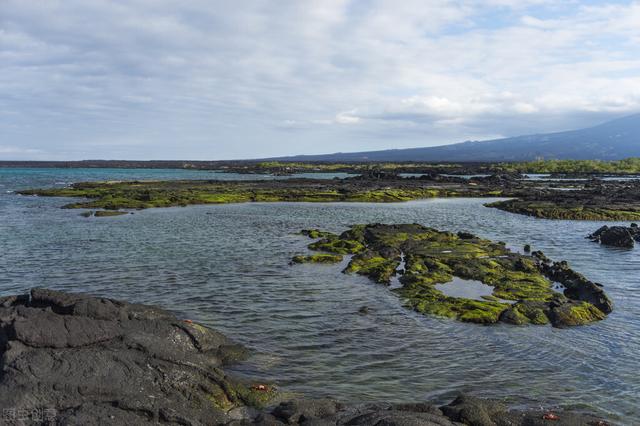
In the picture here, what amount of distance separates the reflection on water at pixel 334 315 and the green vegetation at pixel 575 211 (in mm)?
13486

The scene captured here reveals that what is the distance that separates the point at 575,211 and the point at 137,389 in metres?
65.6

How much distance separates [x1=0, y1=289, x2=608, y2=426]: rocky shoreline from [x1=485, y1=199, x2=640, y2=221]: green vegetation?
57.4 m

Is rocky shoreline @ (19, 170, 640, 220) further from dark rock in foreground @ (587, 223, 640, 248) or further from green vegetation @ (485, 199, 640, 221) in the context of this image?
dark rock in foreground @ (587, 223, 640, 248)

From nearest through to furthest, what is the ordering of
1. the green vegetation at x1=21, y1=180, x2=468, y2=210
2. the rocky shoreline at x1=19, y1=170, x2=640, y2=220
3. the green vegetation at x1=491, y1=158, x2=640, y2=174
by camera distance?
the rocky shoreline at x1=19, y1=170, x2=640, y2=220, the green vegetation at x1=21, y1=180, x2=468, y2=210, the green vegetation at x1=491, y1=158, x2=640, y2=174

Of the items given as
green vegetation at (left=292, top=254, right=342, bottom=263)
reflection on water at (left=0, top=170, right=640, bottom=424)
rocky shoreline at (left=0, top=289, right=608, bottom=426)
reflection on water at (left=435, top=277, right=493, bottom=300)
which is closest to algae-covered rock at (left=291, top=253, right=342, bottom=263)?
green vegetation at (left=292, top=254, right=342, bottom=263)

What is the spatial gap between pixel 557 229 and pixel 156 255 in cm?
4247

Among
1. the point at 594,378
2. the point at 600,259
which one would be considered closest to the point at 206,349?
the point at 594,378

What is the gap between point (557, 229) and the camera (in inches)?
2203

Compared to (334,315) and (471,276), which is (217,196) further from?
(334,315)

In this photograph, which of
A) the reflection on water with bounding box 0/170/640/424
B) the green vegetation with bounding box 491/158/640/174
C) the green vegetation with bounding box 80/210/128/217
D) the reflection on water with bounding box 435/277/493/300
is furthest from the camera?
the green vegetation with bounding box 491/158/640/174

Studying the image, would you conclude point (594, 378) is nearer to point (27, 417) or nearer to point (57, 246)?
point (27, 417)

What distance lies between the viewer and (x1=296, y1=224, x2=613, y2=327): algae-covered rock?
24.6 meters

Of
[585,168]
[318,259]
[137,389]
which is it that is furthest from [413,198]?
[585,168]

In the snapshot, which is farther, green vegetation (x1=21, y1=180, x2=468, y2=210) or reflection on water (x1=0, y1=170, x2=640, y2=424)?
green vegetation (x1=21, y1=180, x2=468, y2=210)
